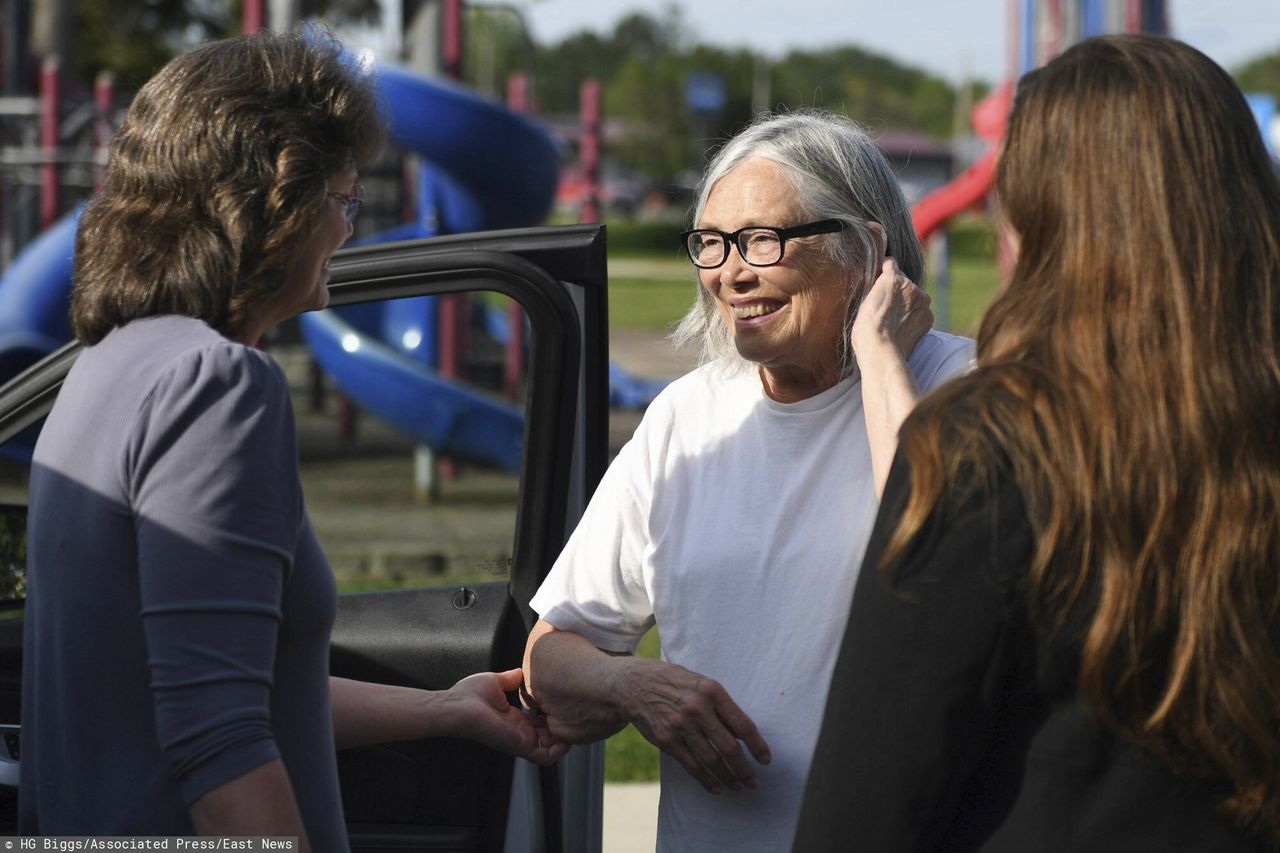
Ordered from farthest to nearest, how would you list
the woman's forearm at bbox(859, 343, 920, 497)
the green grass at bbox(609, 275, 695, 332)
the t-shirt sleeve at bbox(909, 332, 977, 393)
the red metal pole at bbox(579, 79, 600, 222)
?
the green grass at bbox(609, 275, 695, 332) < the red metal pole at bbox(579, 79, 600, 222) < the t-shirt sleeve at bbox(909, 332, 977, 393) < the woman's forearm at bbox(859, 343, 920, 497)

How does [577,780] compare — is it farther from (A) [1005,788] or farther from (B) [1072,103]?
(B) [1072,103]

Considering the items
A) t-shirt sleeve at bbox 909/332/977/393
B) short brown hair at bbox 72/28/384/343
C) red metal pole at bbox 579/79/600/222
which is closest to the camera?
short brown hair at bbox 72/28/384/343

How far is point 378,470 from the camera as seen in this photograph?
1097cm

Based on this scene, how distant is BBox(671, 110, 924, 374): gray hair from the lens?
232cm

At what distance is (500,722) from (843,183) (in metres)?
0.97

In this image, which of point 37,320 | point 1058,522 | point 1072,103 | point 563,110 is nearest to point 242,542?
point 1058,522

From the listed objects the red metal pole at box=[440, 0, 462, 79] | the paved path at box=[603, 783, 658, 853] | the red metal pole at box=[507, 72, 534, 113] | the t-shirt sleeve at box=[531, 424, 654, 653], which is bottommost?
the paved path at box=[603, 783, 658, 853]

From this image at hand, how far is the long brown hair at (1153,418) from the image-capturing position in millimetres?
1356

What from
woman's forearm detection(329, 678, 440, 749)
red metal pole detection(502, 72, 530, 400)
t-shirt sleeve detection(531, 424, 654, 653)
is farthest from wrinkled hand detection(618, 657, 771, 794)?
red metal pole detection(502, 72, 530, 400)

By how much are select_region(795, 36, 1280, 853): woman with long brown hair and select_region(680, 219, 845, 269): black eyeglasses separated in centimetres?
82

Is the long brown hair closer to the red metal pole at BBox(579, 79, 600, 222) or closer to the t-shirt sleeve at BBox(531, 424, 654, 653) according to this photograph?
the t-shirt sleeve at BBox(531, 424, 654, 653)

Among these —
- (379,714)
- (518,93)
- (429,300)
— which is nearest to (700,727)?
(379,714)

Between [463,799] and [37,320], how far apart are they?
7428 mm

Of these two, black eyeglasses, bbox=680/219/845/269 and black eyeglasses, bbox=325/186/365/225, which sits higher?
black eyeglasses, bbox=325/186/365/225
